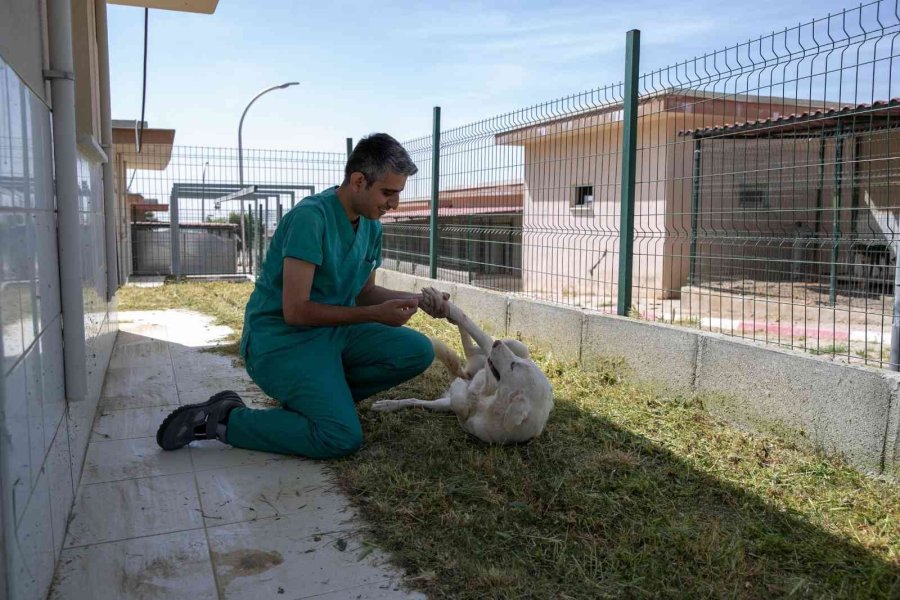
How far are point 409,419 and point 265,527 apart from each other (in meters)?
1.44

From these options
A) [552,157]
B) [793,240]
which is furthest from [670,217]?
[552,157]

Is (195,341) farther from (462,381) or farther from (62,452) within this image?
(62,452)

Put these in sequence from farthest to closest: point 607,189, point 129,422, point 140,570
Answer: point 607,189 < point 129,422 < point 140,570

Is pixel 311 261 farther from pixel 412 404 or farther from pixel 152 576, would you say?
pixel 152 576

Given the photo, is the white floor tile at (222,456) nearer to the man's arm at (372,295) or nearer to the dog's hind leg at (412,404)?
the dog's hind leg at (412,404)

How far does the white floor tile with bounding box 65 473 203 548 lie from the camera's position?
2641mm

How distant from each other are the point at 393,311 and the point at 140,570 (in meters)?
1.61

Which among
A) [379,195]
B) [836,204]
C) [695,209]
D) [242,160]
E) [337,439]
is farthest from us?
[242,160]

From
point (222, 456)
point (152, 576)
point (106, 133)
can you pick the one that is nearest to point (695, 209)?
point (222, 456)

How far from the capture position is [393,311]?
3480mm

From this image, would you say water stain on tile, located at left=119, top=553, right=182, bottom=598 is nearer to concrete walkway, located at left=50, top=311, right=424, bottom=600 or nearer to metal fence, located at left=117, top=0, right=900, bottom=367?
concrete walkway, located at left=50, top=311, right=424, bottom=600

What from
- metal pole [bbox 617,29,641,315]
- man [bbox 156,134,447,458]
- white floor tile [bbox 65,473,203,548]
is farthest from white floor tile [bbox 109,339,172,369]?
metal pole [bbox 617,29,641,315]

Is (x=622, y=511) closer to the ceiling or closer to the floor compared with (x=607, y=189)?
closer to the floor

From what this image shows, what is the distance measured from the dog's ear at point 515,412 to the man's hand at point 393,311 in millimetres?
687
